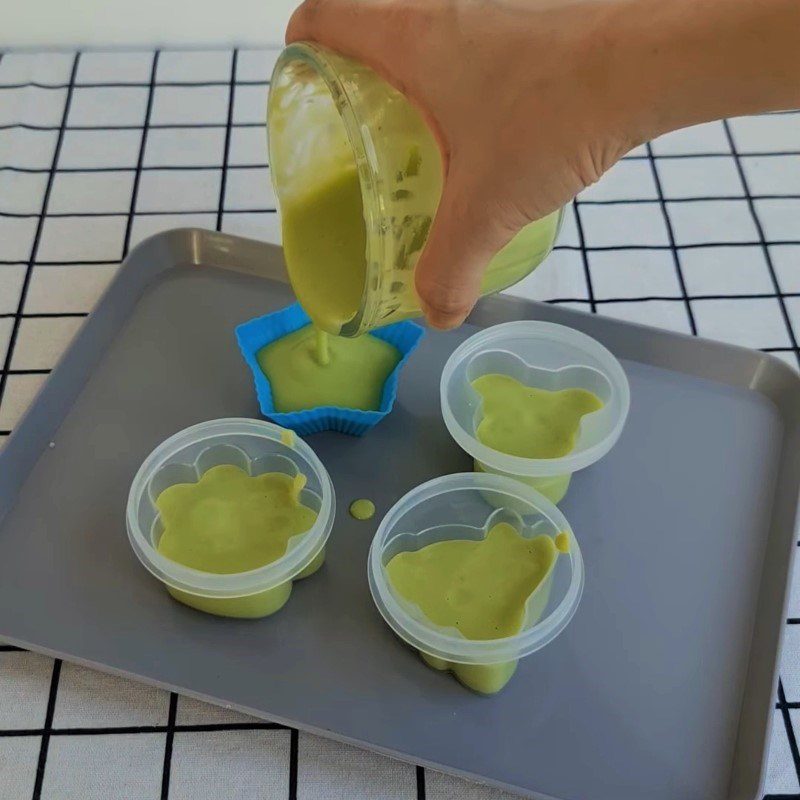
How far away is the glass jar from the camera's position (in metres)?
0.50

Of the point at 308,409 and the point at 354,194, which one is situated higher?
the point at 354,194

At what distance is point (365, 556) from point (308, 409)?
0.13 meters

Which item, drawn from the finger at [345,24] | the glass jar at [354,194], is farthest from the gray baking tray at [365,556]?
the finger at [345,24]

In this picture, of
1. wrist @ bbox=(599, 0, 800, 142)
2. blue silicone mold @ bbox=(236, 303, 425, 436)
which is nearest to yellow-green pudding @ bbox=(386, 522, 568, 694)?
blue silicone mold @ bbox=(236, 303, 425, 436)

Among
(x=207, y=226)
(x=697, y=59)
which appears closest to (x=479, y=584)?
(x=697, y=59)

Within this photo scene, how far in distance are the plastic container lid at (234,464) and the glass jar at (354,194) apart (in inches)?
4.5

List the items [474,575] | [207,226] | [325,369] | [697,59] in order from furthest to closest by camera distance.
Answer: [207,226] → [325,369] → [474,575] → [697,59]

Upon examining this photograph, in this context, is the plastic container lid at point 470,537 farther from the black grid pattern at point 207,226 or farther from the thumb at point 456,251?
the thumb at point 456,251

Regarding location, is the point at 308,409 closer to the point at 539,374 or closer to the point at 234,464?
the point at 234,464

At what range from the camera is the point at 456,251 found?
0.45 metres

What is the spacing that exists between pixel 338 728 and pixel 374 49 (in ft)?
1.37

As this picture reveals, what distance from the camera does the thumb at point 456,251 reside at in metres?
0.44

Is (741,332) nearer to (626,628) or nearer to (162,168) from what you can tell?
(626,628)

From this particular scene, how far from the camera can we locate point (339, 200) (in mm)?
615
